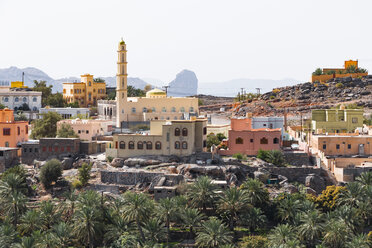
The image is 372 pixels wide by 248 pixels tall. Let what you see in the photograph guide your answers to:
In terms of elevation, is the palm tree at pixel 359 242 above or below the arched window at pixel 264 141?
below

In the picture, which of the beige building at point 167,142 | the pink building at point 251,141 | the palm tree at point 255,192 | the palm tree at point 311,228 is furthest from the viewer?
the pink building at point 251,141

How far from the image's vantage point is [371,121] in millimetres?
74562

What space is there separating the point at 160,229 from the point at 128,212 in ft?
7.78

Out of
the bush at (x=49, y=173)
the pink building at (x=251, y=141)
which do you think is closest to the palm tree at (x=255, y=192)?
the pink building at (x=251, y=141)

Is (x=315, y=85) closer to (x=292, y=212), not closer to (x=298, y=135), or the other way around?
(x=298, y=135)

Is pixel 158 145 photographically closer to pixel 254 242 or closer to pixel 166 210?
pixel 166 210

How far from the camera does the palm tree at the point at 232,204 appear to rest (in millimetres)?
47938

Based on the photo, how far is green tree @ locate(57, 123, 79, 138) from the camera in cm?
6278

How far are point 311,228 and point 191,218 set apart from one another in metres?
7.79

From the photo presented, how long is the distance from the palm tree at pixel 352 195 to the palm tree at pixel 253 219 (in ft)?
19.0

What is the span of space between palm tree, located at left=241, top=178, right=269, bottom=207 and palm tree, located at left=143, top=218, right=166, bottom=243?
259 inches

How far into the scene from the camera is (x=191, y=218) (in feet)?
154

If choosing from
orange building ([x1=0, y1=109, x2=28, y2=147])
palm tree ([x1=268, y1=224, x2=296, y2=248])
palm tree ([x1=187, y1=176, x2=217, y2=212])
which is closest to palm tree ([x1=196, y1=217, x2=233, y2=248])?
palm tree ([x1=187, y1=176, x2=217, y2=212])

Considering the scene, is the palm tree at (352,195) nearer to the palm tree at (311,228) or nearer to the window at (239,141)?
the palm tree at (311,228)
